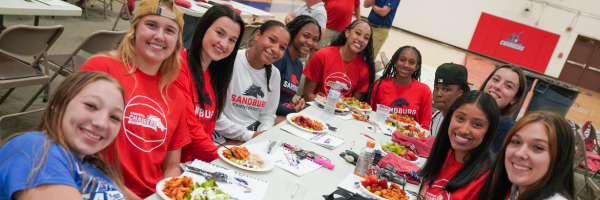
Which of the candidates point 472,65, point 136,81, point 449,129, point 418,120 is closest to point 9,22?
point 136,81

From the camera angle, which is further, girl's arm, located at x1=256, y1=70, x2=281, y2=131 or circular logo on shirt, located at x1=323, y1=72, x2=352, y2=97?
circular logo on shirt, located at x1=323, y1=72, x2=352, y2=97

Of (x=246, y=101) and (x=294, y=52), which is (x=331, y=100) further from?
(x=246, y=101)

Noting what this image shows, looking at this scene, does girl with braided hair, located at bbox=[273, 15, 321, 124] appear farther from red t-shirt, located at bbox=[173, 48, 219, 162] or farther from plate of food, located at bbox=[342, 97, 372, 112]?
red t-shirt, located at bbox=[173, 48, 219, 162]

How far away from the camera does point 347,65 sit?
4270mm

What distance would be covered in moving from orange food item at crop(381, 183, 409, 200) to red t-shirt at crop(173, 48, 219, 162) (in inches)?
36.3

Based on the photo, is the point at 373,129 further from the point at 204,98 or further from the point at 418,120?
the point at 204,98

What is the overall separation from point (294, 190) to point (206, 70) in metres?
1.05

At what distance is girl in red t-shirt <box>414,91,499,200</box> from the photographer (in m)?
2.11

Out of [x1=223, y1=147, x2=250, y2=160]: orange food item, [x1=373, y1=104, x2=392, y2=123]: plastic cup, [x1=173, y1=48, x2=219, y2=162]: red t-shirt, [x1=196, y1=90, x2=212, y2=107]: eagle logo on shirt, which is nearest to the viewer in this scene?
[x1=223, y1=147, x2=250, y2=160]: orange food item

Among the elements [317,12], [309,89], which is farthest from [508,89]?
[317,12]

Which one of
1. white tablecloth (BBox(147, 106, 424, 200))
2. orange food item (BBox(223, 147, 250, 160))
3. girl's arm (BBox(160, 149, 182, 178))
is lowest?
girl's arm (BBox(160, 149, 182, 178))

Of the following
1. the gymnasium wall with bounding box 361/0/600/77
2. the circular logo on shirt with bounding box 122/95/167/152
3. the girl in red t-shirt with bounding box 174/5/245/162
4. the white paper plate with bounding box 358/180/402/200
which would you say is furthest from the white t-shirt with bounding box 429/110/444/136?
the gymnasium wall with bounding box 361/0/600/77

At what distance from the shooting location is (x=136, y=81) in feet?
5.95

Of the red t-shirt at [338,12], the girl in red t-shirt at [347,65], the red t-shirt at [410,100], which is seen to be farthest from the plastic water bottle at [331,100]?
the red t-shirt at [338,12]
